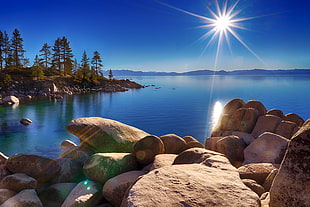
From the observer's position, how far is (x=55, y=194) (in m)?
7.86

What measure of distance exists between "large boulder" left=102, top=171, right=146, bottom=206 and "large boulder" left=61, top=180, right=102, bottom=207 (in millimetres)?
345

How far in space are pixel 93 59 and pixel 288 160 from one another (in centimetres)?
12172

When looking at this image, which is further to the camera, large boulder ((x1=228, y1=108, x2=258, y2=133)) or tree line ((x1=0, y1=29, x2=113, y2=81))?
tree line ((x1=0, y1=29, x2=113, y2=81))

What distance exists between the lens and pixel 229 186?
393 cm

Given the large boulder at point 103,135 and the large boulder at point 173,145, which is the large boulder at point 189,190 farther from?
the large boulder at point 103,135

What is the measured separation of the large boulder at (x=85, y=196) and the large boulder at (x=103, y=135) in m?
2.79

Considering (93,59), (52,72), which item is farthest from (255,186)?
(93,59)

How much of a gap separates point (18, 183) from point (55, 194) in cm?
138

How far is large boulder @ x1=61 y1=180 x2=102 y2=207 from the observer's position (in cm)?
634

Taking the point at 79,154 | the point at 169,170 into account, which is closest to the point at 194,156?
the point at 169,170

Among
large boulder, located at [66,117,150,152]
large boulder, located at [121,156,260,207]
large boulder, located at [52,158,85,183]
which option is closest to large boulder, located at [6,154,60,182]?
large boulder, located at [52,158,85,183]

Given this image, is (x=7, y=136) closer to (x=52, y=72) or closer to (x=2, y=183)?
(x=2, y=183)

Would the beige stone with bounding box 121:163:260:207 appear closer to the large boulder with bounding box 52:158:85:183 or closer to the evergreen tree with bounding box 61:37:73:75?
the large boulder with bounding box 52:158:85:183

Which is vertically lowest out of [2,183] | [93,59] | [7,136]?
[7,136]
